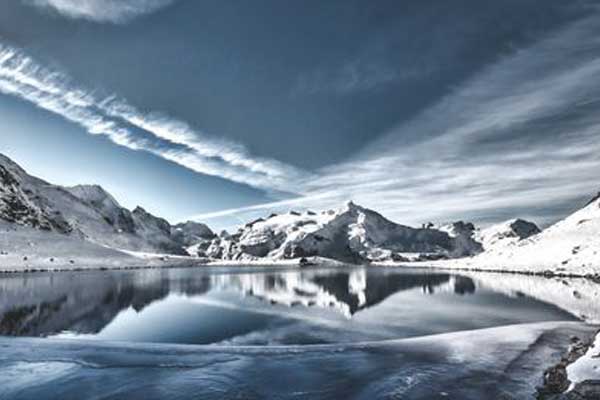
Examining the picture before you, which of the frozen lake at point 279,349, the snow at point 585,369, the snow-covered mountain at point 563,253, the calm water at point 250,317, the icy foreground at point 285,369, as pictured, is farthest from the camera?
the snow-covered mountain at point 563,253

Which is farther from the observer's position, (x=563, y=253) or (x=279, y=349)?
(x=563, y=253)

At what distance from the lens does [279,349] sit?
27.2 m

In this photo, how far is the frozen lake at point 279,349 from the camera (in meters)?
19.0

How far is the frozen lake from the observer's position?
1902 cm

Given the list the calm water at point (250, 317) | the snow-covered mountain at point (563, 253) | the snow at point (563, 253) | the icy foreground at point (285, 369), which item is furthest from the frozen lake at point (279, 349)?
the snow-covered mountain at point (563, 253)

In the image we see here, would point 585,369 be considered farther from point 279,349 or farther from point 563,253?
point 563,253

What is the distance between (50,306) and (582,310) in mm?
61865

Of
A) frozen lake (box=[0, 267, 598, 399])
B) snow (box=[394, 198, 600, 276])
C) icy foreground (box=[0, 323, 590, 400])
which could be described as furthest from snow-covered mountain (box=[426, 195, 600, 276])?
icy foreground (box=[0, 323, 590, 400])

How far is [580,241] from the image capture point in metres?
150

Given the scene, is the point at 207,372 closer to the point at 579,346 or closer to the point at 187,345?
the point at 187,345

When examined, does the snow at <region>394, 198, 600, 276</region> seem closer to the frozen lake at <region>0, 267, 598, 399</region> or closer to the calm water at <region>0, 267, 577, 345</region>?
the calm water at <region>0, 267, 577, 345</region>

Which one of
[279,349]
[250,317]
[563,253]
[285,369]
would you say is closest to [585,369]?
[285,369]

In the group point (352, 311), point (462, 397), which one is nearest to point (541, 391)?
point (462, 397)

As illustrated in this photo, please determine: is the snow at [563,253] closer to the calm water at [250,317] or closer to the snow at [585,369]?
the calm water at [250,317]
